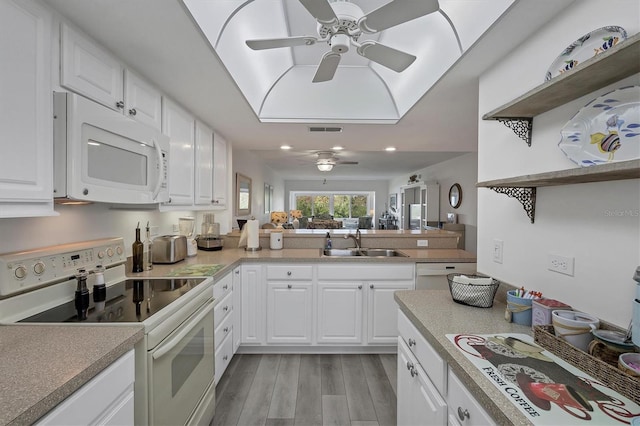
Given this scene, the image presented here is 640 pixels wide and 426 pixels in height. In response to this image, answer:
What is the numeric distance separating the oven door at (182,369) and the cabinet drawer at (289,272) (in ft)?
2.84

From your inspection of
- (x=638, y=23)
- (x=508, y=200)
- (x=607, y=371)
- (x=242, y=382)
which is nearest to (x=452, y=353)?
(x=607, y=371)

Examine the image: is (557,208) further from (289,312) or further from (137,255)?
(137,255)

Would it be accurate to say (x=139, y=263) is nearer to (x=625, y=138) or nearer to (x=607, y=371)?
(x=607, y=371)

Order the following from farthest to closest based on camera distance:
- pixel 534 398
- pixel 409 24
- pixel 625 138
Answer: pixel 409 24 → pixel 625 138 → pixel 534 398

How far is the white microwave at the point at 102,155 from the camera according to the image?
1.21 meters

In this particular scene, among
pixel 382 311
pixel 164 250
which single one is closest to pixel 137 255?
pixel 164 250

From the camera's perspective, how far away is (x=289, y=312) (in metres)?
2.74

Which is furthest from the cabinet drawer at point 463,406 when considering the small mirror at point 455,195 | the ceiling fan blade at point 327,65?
the small mirror at point 455,195

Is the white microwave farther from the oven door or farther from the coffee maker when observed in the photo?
the coffee maker

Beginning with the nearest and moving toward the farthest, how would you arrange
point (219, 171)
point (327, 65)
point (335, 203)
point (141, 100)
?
1. point (327, 65)
2. point (141, 100)
3. point (219, 171)
4. point (335, 203)

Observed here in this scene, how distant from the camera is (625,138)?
897 mm

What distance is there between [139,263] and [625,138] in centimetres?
251

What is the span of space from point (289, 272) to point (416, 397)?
159 centimetres

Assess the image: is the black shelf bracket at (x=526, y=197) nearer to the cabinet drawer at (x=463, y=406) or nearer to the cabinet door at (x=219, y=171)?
the cabinet drawer at (x=463, y=406)
